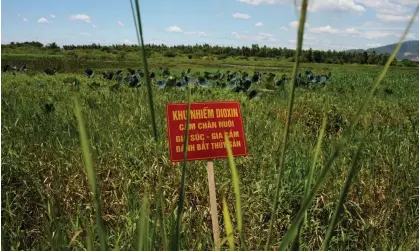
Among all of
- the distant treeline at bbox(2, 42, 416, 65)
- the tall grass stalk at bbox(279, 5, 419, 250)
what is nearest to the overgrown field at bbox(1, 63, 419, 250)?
the tall grass stalk at bbox(279, 5, 419, 250)

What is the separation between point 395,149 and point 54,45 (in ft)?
142

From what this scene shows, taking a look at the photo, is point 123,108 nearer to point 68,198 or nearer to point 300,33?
point 68,198

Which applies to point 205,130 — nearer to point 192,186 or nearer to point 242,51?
point 192,186

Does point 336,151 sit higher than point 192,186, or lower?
higher

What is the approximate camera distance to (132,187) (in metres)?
3.12

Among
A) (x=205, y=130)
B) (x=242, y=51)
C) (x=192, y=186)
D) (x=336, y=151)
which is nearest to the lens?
(x=336, y=151)

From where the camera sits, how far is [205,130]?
266 cm

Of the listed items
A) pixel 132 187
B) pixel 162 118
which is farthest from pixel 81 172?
pixel 162 118

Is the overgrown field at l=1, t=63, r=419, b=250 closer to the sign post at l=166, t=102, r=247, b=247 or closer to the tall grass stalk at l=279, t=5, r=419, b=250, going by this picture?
the sign post at l=166, t=102, r=247, b=247

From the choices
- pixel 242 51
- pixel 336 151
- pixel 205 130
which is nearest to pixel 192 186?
pixel 205 130

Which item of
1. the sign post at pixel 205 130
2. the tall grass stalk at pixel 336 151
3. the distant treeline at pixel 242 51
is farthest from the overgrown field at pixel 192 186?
the distant treeline at pixel 242 51

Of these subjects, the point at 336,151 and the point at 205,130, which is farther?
the point at 205,130

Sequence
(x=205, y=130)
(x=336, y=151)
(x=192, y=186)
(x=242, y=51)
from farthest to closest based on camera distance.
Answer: (x=242, y=51)
(x=192, y=186)
(x=205, y=130)
(x=336, y=151)

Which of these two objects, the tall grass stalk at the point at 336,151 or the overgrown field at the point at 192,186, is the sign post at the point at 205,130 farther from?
the tall grass stalk at the point at 336,151
